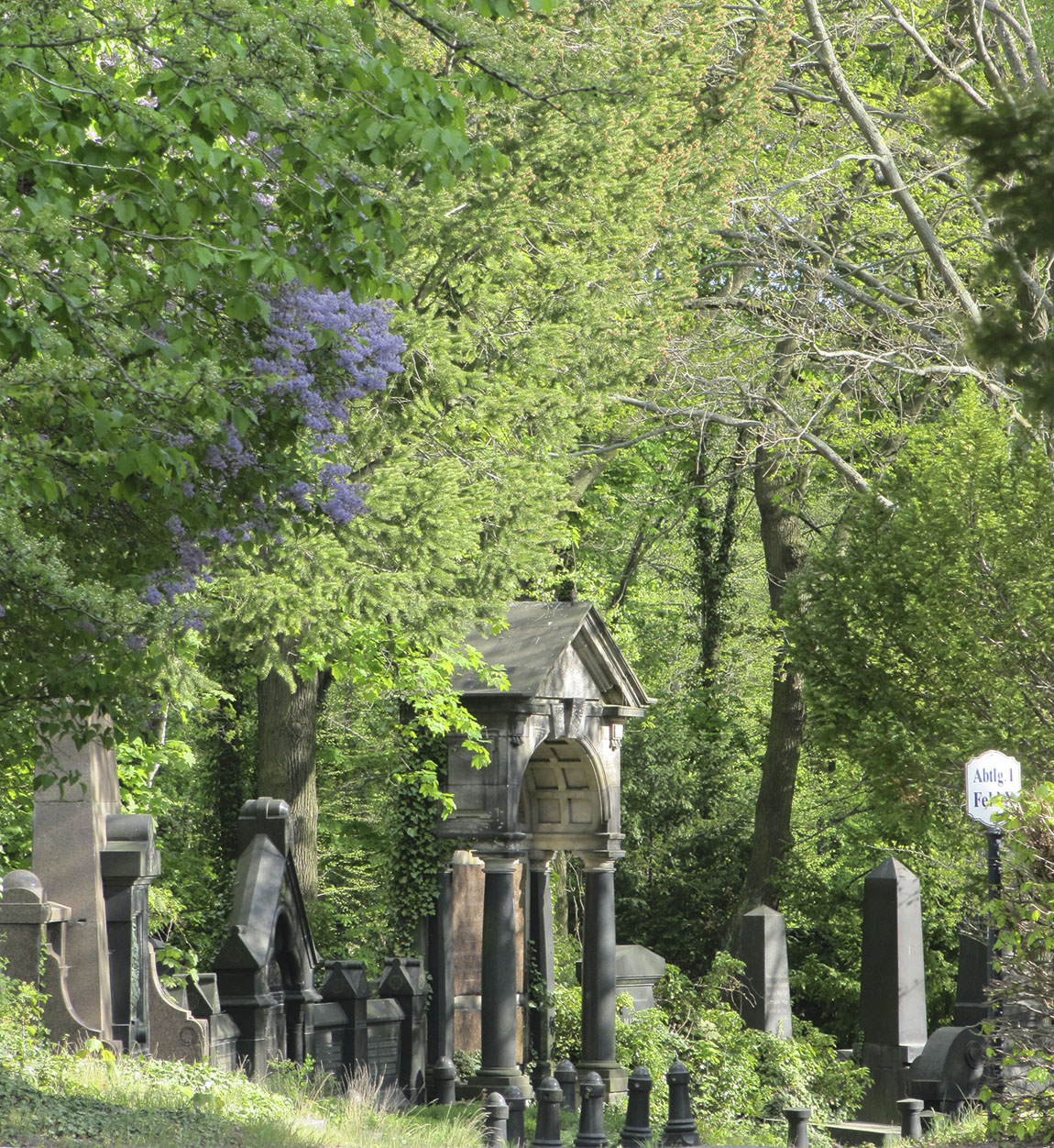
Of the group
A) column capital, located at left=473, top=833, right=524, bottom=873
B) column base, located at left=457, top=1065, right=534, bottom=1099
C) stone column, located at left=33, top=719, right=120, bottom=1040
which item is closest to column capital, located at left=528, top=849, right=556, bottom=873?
column capital, located at left=473, top=833, right=524, bottom=873

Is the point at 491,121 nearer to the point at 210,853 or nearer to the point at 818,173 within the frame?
the point at 818,173

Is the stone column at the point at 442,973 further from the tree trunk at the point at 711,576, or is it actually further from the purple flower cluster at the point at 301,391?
the tree trunk at the point at 711,576

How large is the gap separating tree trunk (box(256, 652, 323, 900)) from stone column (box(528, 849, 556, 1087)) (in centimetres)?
250

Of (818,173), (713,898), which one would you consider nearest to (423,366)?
(818,173)

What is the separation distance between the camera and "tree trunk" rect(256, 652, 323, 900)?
665 inches

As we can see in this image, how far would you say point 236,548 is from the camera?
33.9ft

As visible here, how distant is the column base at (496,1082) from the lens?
1330cm

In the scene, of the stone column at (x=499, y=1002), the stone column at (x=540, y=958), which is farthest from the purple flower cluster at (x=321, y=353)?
the stone column at (x=540, y=958)

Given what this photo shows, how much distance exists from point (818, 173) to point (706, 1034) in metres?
8.75

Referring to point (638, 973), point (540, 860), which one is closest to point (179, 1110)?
point (638, 973)

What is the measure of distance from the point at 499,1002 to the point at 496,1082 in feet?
2.18

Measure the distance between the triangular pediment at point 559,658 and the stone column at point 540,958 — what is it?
8.16 ft

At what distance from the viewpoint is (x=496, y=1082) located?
1331cm

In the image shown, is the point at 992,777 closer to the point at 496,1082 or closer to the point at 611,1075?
the point at 496,1082
